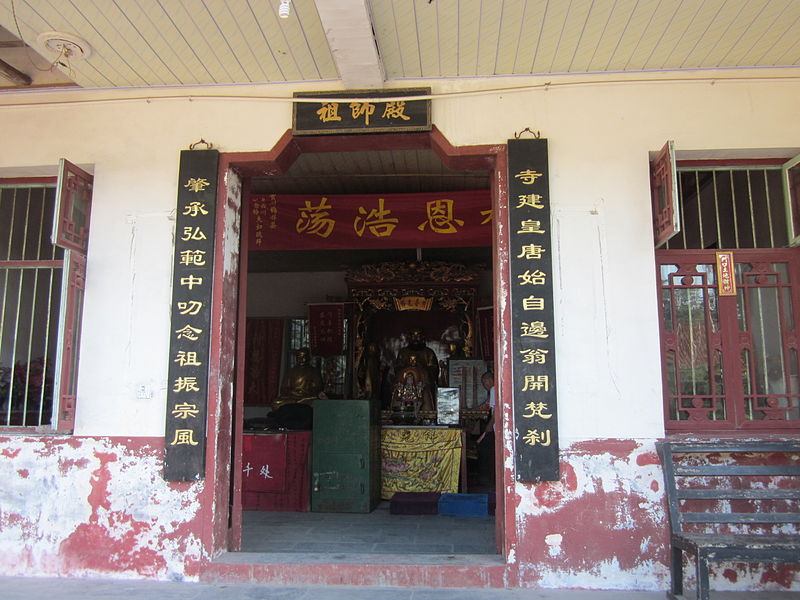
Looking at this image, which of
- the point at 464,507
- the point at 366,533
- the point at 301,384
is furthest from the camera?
the point at 301,384

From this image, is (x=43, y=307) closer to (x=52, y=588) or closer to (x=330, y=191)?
(x=52, y=588)

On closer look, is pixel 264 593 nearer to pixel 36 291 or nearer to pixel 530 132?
pixel 36 291

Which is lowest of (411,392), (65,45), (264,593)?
(264,593)

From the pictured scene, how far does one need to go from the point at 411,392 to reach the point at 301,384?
1482 mm

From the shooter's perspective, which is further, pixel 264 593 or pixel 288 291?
pixel 288 291

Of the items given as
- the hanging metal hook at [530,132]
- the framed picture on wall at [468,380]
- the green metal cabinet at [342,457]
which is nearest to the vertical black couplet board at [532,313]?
the hanging metal hook at [530,132]

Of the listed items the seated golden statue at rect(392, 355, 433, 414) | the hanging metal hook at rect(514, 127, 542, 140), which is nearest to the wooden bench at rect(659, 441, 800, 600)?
the hanging metal hook at rect(514, 127, 542, 140)

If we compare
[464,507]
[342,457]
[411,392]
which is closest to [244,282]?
[342,457]

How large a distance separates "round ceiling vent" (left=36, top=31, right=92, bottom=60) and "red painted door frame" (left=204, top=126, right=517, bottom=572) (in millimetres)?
1077

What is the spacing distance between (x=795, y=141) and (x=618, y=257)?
1398mm

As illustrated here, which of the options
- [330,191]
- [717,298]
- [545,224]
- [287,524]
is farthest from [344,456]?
[717,298]

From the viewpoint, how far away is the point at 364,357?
8.99 metres

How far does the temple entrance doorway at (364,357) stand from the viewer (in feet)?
17.9

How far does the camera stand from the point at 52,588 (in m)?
3.97
